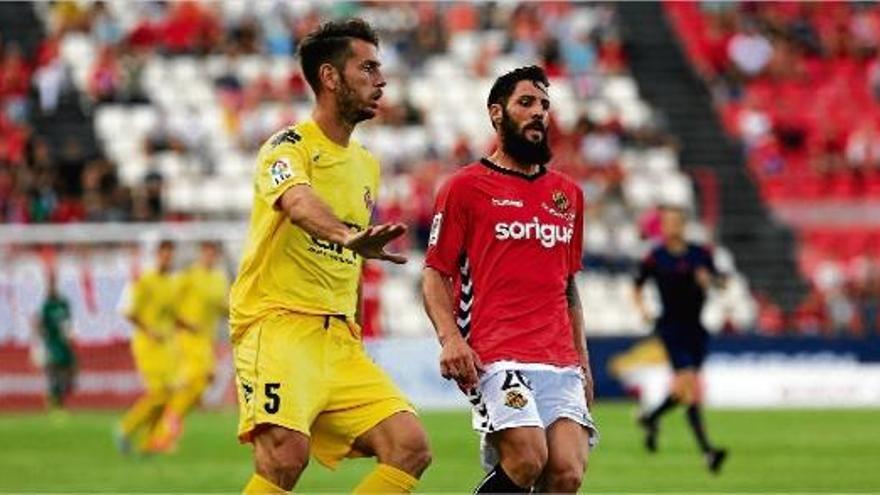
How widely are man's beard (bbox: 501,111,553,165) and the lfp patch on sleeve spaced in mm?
1193

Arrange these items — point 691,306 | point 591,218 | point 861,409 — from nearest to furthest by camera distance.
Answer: point 691,306
point 861,409
point 591,218

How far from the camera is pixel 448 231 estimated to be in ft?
36.2

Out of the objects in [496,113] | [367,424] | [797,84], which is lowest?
[367,424]

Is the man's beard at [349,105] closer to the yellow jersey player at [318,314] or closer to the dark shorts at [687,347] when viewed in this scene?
the yellow jersey player at [318,314]

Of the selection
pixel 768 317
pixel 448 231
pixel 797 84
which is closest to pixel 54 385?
pixel 768 317

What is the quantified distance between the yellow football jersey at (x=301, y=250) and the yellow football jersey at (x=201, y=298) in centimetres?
1352

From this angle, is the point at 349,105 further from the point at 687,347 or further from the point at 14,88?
the point at 14,88

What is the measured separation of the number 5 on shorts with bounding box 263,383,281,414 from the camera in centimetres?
1048

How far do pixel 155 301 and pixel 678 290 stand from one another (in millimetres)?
5830

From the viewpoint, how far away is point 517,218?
11.0 metres

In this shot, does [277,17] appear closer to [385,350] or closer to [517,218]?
[385,350]

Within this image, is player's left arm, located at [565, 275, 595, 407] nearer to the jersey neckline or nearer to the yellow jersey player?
the jersey neckline

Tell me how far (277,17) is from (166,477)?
68.6 feet

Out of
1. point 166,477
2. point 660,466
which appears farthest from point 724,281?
point 166,477
